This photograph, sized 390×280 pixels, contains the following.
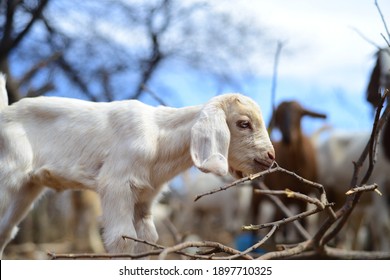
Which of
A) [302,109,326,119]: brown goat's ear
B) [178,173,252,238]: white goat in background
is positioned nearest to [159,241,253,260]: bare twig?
[302,109,326,119]: brown goat's ear

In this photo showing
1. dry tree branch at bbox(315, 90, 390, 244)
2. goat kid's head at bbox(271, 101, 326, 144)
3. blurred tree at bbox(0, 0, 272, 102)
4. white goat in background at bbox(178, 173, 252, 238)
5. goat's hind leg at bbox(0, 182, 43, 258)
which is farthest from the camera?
white goat in background at bbox(178, 173, 252, 238)

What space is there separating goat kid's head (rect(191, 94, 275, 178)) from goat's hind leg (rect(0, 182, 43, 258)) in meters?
0.24

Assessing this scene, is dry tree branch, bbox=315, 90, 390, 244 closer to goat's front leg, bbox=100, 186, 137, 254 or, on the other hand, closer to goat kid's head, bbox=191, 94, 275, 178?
goat kid's head, bbox=191, 94, 275, 178

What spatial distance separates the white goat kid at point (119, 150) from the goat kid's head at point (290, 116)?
0.46 m

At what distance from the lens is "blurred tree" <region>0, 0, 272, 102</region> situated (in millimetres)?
1137

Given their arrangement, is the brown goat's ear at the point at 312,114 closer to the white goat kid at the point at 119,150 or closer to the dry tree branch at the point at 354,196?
the dry tree branch at the point at 354,196

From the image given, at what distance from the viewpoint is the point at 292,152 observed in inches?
80.4

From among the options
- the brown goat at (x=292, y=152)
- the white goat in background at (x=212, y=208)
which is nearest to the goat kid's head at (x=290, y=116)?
the brown goat at (x=292, y=152)

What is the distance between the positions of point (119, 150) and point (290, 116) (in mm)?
810

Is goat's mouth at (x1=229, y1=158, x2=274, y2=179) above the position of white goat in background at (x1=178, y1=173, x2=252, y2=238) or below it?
above

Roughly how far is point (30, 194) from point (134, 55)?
1.43ft

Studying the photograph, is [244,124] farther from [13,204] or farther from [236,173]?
[13,204]
